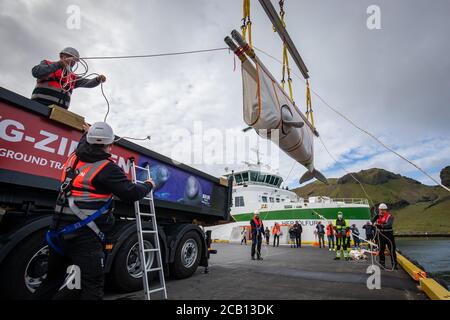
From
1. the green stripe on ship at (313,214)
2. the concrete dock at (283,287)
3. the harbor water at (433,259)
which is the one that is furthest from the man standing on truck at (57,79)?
the green stripe on ship at (313,214)

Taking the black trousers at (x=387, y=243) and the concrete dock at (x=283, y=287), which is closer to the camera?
the concrete dock at (x=283, y=287)

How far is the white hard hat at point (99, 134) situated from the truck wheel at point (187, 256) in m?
3.26

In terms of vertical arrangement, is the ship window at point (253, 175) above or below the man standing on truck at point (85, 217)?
above

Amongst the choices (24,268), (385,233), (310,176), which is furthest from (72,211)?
(385,233)

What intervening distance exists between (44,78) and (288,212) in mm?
18597

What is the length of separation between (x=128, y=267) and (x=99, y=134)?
104 inches

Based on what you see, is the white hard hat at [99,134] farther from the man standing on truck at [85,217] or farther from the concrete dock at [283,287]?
the concrete dock at [283,287]

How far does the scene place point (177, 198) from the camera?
16.5ft

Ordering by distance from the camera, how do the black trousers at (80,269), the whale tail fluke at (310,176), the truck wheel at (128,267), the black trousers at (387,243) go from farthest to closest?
1. the black trousers at (387,243)
2. the whale tail fluke at (310,176)
3. the truck wheel at (128,267)
4. the black trousers at (80,269)

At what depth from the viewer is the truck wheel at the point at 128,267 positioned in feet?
12.3

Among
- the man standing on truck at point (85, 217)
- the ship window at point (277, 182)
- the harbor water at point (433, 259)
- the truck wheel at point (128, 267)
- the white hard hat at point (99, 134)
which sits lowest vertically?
the harbor water at point (433, 259)

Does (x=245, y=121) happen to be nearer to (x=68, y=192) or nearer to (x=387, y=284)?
(x=68, y=192)

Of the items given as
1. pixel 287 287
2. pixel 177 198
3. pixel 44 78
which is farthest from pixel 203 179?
pixel 44 78

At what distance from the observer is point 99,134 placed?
88.8 inches
